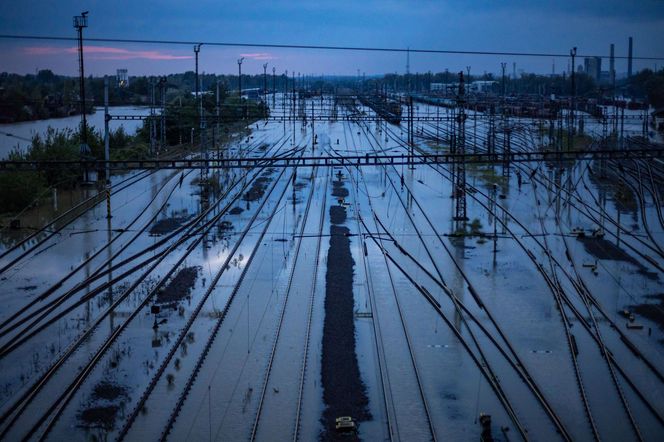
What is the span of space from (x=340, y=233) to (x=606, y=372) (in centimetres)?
741

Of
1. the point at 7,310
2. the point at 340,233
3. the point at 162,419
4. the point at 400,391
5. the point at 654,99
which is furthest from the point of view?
the point at 654,99

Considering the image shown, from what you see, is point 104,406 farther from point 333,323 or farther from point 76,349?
point 333,323

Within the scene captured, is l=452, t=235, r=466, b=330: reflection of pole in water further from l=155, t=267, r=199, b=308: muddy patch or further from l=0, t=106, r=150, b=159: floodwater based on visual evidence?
l=0, t=106, r=150, b=159: floodwater

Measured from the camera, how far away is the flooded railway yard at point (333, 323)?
682cm

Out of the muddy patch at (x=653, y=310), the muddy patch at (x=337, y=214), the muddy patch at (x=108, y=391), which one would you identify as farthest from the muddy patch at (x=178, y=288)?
the muddy patch at (x=653, y=310)

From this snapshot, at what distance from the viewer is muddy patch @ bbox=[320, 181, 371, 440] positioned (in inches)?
271

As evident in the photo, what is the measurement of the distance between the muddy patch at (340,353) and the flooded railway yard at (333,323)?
3cm

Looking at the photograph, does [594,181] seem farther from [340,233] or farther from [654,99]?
[654,99]

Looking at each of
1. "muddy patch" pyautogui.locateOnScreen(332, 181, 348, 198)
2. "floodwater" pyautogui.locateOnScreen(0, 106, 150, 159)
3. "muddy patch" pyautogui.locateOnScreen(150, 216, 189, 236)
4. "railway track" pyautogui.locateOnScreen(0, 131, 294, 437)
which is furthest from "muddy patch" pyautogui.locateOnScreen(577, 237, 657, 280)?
"floodwater" pyautogui.locateOnScreen(0, 106, 150, 159)

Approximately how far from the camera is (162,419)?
6754 millimetres

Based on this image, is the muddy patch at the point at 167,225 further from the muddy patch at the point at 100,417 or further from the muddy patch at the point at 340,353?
the muddy patch at the point at 100,417

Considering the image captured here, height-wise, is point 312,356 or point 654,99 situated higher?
point 654,99

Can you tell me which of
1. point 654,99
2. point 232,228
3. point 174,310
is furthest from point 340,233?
point 654,99

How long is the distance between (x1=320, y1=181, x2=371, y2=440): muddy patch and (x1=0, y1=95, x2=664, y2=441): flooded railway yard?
0.03 metres
